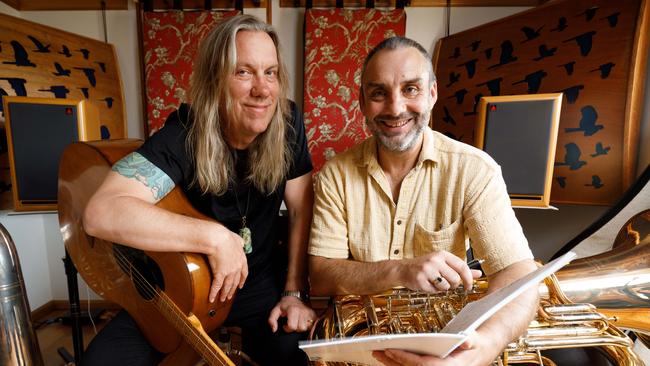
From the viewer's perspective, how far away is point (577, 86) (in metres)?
1.59

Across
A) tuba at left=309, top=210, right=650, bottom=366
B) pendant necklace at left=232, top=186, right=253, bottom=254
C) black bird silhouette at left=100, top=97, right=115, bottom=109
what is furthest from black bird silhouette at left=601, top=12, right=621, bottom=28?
black bird silhouette at left=100, top=97, right=115, bottom=109

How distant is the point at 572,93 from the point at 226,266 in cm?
181

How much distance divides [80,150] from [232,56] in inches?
25.0

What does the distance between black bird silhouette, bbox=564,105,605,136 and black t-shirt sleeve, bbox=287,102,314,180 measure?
139cm

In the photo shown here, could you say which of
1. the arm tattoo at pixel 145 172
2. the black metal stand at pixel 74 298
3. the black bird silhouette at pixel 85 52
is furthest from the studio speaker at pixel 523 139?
the black bird silhouette at pixel 85 52

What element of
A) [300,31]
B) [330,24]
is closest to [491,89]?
[330,24]

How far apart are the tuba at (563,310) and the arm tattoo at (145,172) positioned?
0.59 meters

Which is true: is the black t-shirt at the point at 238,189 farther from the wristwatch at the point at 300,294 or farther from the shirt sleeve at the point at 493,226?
the shirt sleeve at the point at 493,226

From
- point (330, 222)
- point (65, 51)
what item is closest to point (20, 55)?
point (65, 51)

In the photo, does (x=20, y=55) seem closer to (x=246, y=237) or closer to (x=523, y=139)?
(x=246, y=237)

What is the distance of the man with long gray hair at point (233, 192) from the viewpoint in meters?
0.86

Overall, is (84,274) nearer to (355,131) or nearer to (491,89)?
(355,131)

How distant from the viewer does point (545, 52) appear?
1717mm

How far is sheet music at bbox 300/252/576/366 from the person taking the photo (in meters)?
0.42
